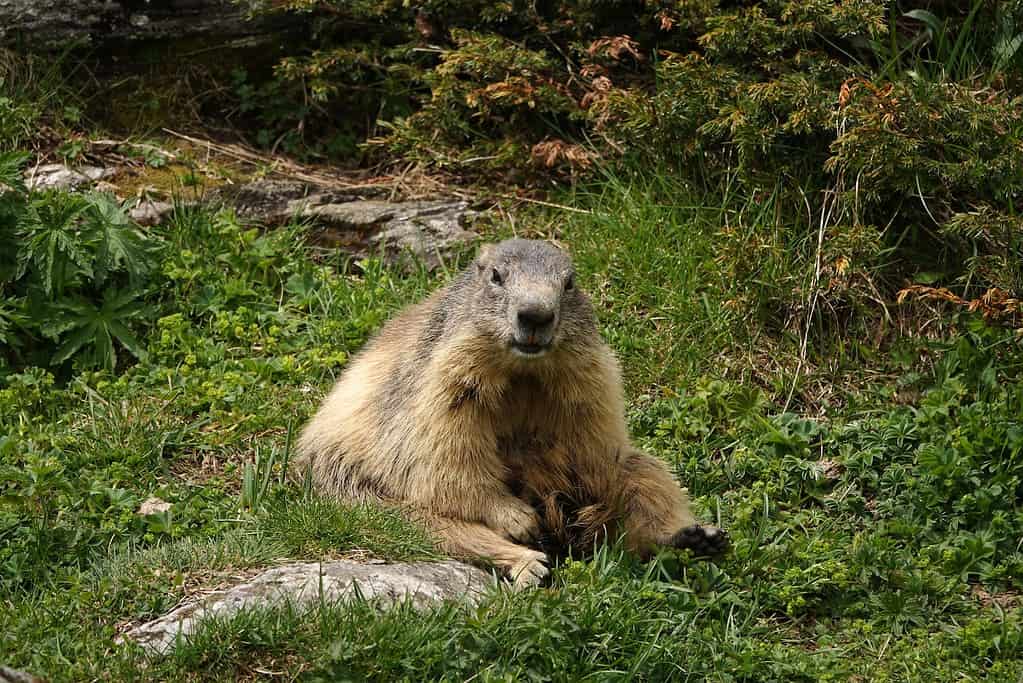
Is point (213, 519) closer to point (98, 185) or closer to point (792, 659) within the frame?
point (792, 659)

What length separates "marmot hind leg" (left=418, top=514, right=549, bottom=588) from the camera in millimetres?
5691

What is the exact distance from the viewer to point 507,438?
6203mm

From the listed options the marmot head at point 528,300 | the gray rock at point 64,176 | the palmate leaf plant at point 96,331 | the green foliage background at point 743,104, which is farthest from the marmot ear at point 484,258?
the gray rock at point 64,176

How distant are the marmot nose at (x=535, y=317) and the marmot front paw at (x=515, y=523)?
87 centimetres

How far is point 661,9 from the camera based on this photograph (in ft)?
27.7

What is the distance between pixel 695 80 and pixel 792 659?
3789 millimetres

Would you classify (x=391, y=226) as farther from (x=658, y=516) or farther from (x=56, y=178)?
(x=658, y=516)

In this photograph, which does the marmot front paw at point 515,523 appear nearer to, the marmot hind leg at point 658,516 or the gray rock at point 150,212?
the marmot hind leg at point 658,516

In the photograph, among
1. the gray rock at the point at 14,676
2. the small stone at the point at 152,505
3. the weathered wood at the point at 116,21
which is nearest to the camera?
the gray rock at the point at 14,676

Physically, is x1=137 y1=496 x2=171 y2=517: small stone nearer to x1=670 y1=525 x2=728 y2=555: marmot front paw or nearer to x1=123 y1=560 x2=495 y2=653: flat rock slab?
x1=123 y1=560 x2=495 y2=653: flat rock slab

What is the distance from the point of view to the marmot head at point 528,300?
575 centimetres

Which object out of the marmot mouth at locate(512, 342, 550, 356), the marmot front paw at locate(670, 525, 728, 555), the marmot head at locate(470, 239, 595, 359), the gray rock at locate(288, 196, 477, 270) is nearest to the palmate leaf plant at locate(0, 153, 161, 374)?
the gray rock at locate(288, 196, 477, 270)

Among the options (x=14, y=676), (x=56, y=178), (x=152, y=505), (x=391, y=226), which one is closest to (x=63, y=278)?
(x=56, y=178)

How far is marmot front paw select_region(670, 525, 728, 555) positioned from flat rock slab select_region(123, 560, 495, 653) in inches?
34.9
